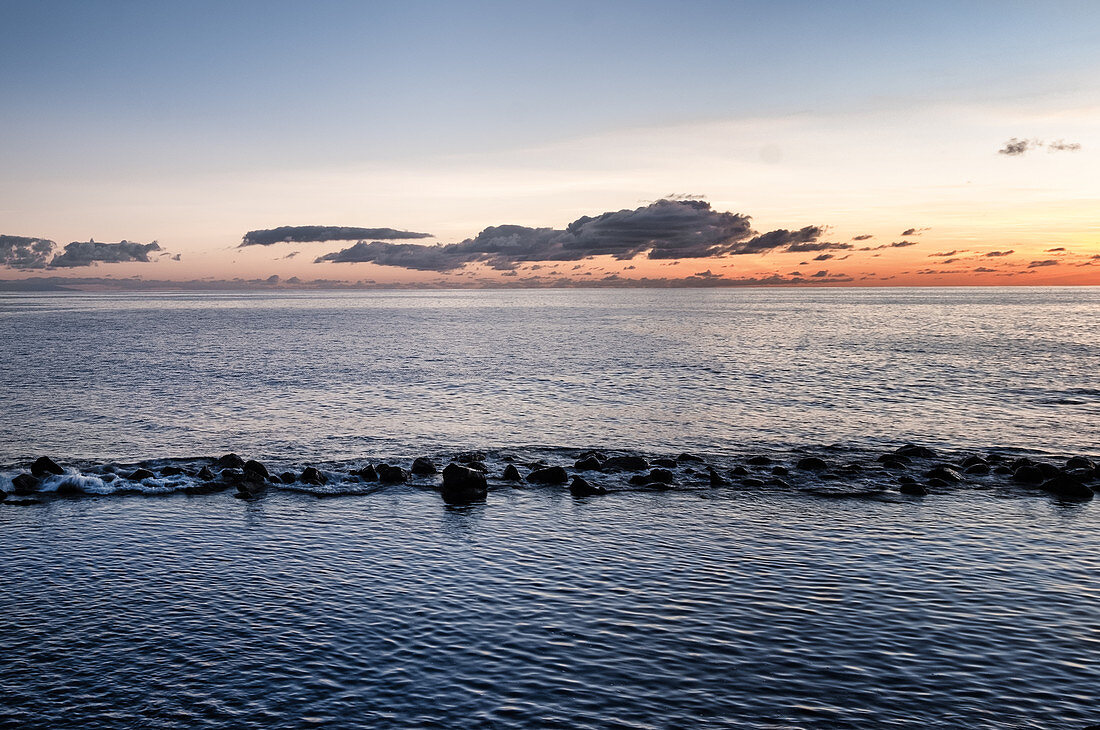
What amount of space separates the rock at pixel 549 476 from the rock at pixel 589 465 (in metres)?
2.35

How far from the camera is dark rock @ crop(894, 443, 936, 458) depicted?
43.4 m

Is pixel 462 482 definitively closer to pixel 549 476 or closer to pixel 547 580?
pixel 549 476

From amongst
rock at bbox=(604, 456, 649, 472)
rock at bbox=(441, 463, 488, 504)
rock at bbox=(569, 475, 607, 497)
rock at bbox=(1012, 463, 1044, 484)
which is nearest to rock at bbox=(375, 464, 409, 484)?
rock at bbox=(441, 463, 488, 504)

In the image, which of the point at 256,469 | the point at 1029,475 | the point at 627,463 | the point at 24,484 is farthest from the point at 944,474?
the point at 24,484

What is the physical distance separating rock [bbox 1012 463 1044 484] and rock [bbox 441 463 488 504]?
1033 inches

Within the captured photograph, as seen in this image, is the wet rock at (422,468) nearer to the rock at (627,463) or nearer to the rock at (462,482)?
the rock at (462,482)

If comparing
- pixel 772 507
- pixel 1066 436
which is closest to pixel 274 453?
pixel 772 507

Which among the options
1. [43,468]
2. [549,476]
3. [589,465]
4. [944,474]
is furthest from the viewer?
[589,465]

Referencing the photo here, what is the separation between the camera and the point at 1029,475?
37.5m

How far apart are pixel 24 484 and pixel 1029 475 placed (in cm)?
4833

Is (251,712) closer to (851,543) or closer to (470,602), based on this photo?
(470,602)

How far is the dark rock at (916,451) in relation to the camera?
1708 inches

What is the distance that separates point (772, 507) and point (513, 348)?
91234 millimetres

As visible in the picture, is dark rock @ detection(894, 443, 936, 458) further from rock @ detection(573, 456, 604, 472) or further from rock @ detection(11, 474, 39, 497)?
rock @ detection(11, 474, 39, 497)
